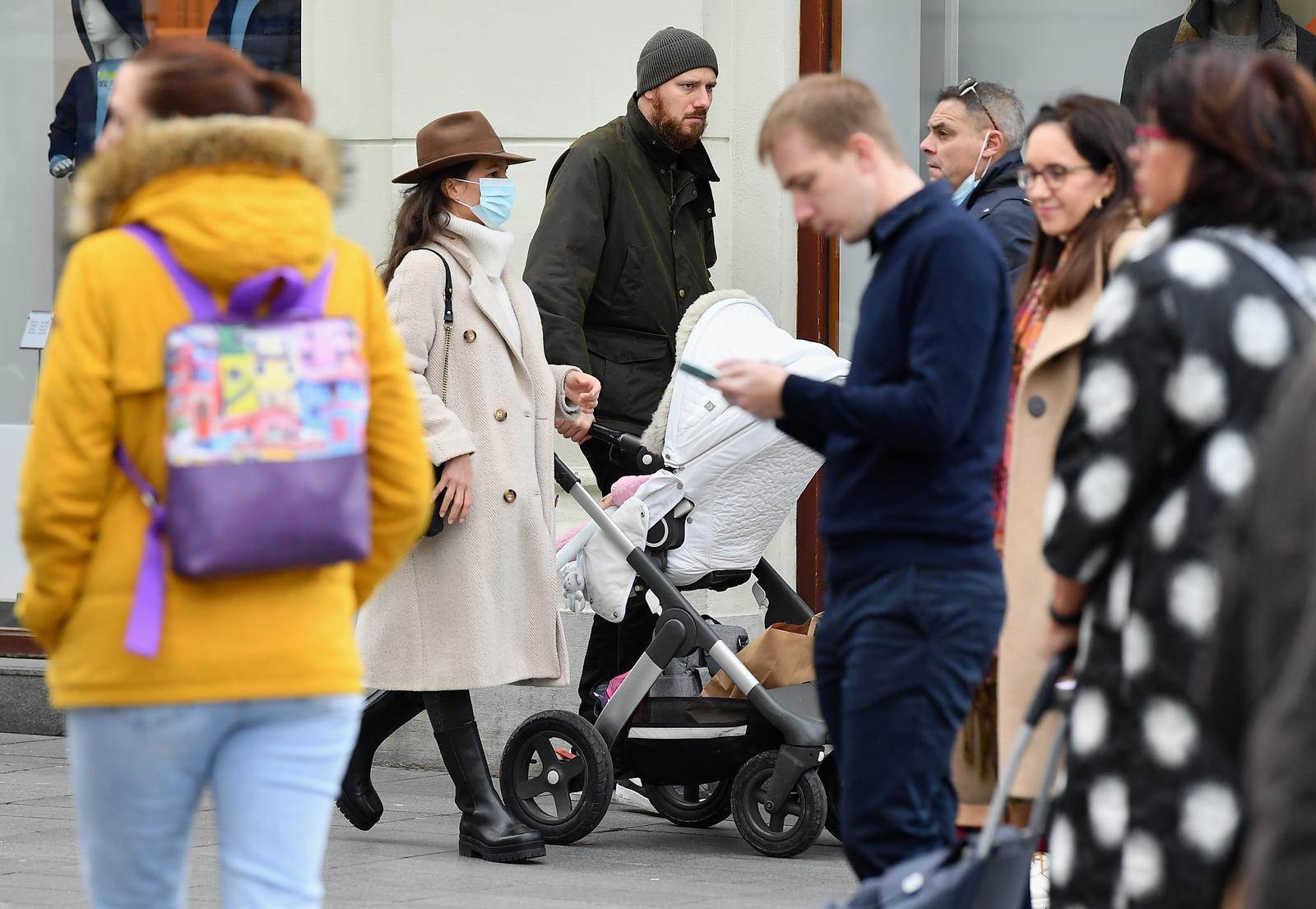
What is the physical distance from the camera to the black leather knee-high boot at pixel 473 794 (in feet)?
19.2

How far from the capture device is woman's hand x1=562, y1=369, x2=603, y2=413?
6211mm

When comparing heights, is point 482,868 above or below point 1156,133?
below

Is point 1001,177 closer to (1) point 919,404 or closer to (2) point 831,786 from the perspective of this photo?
(2) point 831,786

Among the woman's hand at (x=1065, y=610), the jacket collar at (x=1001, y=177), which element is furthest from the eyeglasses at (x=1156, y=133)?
the jacket collar at (x=1001, y=177)

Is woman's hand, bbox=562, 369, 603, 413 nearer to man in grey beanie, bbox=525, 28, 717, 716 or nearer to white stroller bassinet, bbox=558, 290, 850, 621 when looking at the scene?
white stroller bassinet, bbox=558, 290, 850, 621

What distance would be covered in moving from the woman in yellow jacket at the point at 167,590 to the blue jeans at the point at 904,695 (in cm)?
91

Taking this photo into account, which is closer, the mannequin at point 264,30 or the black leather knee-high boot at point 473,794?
the black leather knee-high boot at point 473,794

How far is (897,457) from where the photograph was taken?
3.47 metres

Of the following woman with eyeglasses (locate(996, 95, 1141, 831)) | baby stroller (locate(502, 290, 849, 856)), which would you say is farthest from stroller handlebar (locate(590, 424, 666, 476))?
woman with eyeglasses (locate(996, 95, 1141, 831))

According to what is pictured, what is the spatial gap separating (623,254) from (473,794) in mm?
2033

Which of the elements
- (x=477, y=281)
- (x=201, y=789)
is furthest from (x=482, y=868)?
(x=201, y=789)

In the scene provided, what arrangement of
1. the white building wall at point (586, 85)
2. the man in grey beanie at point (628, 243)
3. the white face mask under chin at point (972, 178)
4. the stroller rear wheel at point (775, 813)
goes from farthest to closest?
the white building wall at point (586, 85) → the man in grey beanie at point (628, 243) → the white face mask under chin at point (972, 178) → the stroller rear wheel at point (775, 813)

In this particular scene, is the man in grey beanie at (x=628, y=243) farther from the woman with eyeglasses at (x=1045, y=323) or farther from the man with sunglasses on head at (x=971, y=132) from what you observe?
the woman with eyeglasses at (x=1045, y=323)


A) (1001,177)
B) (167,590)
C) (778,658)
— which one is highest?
(1001,177)
